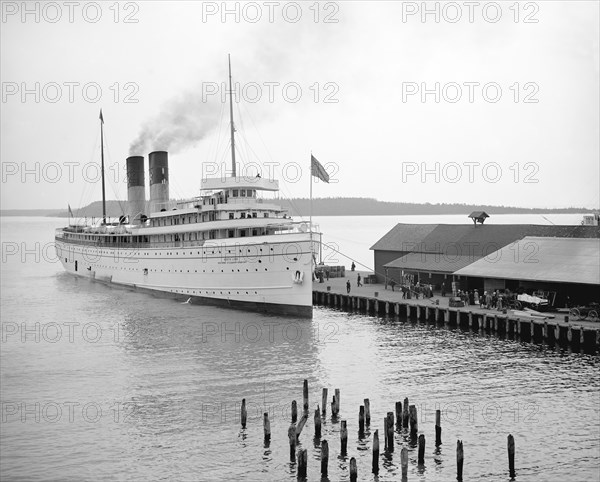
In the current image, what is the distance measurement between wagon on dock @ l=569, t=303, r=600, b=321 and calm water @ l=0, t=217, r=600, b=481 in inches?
155

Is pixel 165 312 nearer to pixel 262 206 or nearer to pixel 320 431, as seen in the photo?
pixel 262 206

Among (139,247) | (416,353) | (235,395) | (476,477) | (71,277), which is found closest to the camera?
(476,477)

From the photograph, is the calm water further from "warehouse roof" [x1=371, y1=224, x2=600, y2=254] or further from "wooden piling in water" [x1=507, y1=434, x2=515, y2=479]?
"warehouse roof" [x1=371, y1=224, x2=600, y2=254]

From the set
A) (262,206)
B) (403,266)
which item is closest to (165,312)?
(262,206)

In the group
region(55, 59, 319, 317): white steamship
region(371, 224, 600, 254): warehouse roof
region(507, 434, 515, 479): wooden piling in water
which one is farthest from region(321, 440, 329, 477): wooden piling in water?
region(371, 224, 600, 254): warehouse roof

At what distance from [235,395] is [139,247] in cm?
3204

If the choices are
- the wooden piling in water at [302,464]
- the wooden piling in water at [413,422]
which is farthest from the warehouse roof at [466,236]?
the wooden piling in water at [302,464]

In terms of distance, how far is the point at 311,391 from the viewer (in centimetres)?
2588

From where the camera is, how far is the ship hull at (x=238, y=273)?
41.7 m

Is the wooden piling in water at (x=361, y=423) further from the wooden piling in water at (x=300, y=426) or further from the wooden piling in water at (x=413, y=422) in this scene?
the wooden piling in water at (x=300, y=426)

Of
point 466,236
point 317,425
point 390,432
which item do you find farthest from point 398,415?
point 466,236

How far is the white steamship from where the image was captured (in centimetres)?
4200

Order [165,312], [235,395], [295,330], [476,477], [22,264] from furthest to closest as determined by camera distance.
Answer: [22,264] < [165,312] < [295,330] < [235,395] < [476,477]

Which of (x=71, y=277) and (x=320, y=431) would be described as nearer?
(x=320, y=431)
